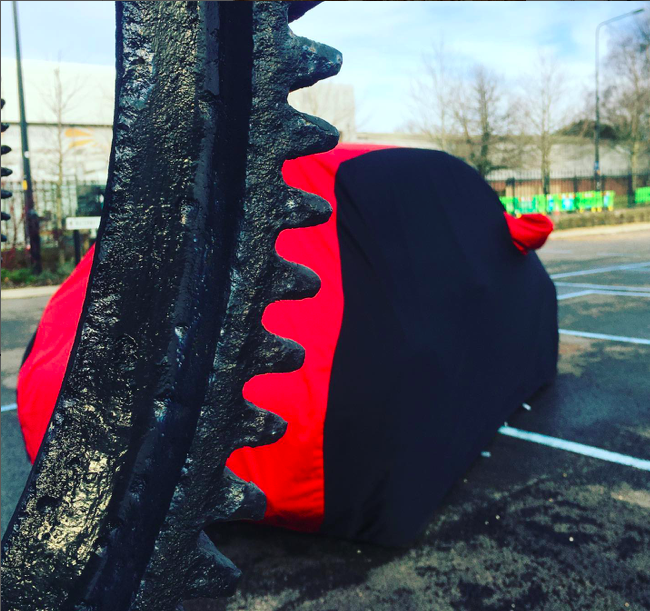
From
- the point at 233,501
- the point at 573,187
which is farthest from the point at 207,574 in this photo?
the point at 573,187

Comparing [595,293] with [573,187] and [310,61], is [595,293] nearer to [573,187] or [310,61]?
[310,61]

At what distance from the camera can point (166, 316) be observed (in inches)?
31.3

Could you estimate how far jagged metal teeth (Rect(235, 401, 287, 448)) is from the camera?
0.86 metres

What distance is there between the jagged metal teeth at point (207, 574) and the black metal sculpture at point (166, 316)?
1 centimetres

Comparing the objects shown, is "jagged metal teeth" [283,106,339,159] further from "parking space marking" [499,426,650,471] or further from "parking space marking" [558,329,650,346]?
"parking space marking" [558,329,650,346]

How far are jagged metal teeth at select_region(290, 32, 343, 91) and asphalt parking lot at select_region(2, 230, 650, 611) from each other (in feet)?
6.15

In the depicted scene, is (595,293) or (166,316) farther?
(595,293)

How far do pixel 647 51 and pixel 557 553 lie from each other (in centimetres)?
3844

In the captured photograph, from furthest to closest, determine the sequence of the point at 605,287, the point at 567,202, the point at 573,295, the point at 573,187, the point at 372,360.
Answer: the point at 573,187 → the point at 567,202 → the point at 605,287 → the point at 573,295 → the point at 372,360

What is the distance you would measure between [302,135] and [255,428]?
399 mm

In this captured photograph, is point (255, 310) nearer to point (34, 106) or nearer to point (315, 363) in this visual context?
point (315, 363)

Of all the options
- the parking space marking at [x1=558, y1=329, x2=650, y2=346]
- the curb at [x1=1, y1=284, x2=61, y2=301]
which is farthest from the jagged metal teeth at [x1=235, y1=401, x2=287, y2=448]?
the curb at [x1=1, y1=284, x2=61, y2=301]

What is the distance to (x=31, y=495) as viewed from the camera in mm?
834

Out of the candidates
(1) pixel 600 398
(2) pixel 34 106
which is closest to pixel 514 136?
(2) pixel 34 106
